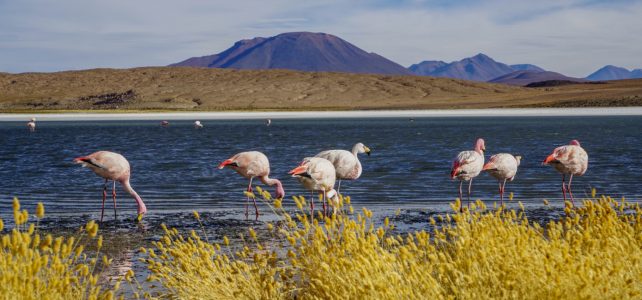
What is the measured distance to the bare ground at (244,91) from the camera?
129 meters

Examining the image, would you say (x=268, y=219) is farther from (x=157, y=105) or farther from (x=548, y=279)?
(x=157, y=105)

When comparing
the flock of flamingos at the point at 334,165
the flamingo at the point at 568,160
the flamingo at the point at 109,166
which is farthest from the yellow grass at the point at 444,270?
the flamingo at the point at 568,160

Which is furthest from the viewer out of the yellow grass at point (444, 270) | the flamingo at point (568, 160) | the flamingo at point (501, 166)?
the flamingo at point (568, 160)

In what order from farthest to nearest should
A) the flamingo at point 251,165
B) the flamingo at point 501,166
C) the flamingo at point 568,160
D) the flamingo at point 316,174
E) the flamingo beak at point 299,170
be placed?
the flamingo at point 568,160 → the flamingo at point 501,166 → the flamingo at point 251,165 → the flamingo at point 316,174 → the flamingo beak at point 299,170

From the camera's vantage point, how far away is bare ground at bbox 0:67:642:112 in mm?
129000

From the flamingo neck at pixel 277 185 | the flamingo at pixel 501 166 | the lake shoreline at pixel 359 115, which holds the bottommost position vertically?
the lake shoreline at pixel 359 115

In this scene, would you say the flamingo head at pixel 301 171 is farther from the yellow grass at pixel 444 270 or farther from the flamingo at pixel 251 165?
the yellow grass at pixel 444 270

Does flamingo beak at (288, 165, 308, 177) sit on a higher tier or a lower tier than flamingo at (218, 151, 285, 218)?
higher

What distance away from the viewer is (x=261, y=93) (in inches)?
5812

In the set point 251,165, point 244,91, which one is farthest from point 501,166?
point 244,91

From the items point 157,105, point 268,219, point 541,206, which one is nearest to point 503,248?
point 268,219

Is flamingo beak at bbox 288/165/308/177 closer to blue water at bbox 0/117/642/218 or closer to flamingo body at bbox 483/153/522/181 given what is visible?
blue water at bbox 0/117/642/218

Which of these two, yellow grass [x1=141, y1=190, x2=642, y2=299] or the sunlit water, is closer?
yellow grass [x1=141, y1=190, x2=642, y2=299]

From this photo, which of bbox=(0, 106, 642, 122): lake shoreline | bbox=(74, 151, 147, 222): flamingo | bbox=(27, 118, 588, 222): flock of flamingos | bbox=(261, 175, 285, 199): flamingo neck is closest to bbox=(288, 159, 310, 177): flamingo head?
bbox=(27, 118, 588, 222): flock of flamingos
